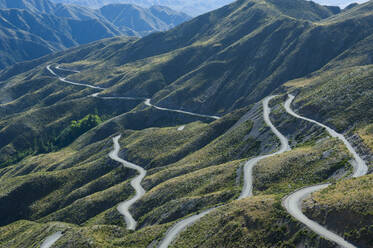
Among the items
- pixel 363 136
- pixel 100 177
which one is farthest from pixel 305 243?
pixel 100 177

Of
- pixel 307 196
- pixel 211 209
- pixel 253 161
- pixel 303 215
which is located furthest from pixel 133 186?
pixel 303 215

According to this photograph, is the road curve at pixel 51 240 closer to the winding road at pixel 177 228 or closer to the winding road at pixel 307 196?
the winding road at pixel 177 228

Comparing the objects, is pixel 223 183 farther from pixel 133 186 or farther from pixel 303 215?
pixel 133 186

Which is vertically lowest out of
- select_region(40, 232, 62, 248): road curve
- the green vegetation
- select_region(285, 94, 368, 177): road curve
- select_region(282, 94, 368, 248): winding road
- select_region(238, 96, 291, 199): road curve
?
select_region(40, 232, 62, 248): road curve

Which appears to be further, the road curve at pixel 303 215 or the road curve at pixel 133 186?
the road curve at pixel 133 186

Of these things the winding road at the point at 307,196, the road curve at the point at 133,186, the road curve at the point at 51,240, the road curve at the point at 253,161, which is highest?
the winding road at the point at 307,196

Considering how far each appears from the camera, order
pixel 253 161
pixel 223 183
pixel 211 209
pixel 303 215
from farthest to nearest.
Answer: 1. pixel 253 161
2. pixel 223 183
3. pixel 211 209
4. pixel 303 215

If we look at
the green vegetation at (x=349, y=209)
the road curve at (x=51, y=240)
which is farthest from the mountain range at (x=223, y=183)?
the road curve at (x=51, y=240)

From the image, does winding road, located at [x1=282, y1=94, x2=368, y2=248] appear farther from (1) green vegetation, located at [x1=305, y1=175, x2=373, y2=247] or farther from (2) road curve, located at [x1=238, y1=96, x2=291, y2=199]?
(2) road curve, located at [x1=238, y1=96, x2=291, y2=199]

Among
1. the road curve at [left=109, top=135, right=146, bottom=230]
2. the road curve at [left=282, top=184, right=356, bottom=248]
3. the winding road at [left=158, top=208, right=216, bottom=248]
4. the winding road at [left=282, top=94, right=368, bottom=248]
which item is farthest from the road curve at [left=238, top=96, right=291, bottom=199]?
the road curve at [left=109, top=135, right=146, bottom=230]
